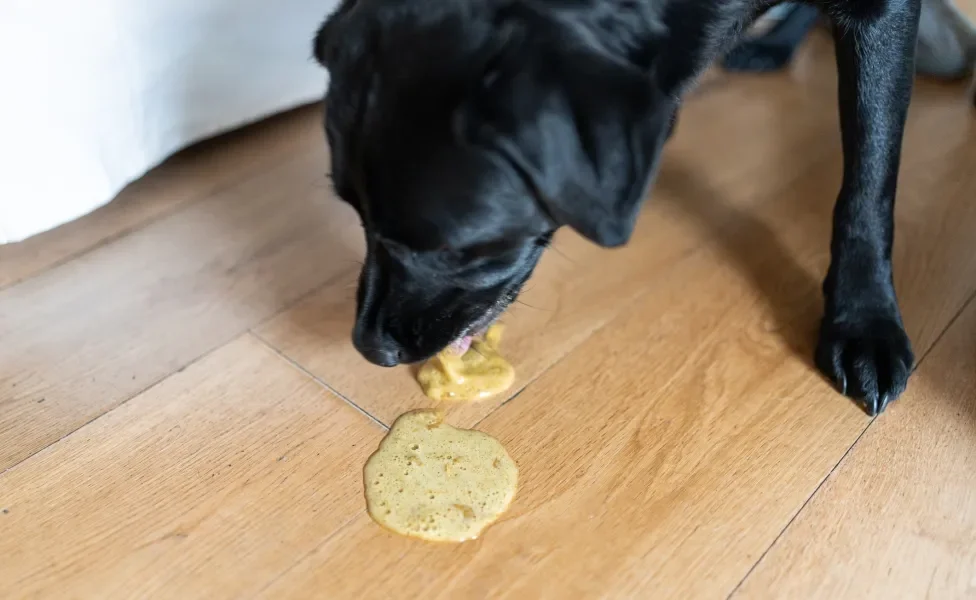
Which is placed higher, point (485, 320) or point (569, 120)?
point (569, 120)

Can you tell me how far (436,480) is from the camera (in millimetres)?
1035

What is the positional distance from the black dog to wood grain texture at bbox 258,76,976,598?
135mm

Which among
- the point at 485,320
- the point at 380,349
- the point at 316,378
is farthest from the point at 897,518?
the point at 316,378

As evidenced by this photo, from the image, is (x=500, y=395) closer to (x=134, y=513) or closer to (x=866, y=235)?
(x=134, y=513)

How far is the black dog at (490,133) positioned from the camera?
0.83 metres

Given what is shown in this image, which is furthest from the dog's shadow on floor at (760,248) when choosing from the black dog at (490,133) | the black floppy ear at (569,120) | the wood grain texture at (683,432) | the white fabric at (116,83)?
the white fabric at (116,83)

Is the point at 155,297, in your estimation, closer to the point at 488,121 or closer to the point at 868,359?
the point at 488,121

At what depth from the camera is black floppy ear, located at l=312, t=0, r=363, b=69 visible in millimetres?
937

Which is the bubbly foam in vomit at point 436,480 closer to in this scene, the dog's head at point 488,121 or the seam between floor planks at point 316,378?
the seam between floor planks at point 316,378

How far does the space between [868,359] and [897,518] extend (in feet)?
0.77

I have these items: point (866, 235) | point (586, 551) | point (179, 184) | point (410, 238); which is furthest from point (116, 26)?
point (866, 235)

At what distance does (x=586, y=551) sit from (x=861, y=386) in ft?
1.51

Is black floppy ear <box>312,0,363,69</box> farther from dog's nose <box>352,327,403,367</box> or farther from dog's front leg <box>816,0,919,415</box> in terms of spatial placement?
dog's front leg <box>816,0,919,415</box>

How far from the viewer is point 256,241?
1451mm
